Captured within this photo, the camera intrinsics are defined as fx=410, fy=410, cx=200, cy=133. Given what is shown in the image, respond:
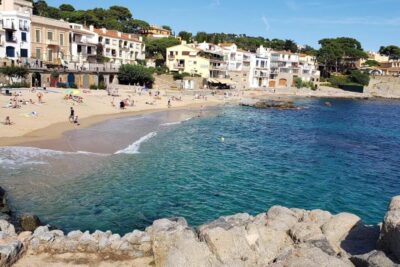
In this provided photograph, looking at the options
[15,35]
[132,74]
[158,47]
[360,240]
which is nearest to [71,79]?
[15,35]

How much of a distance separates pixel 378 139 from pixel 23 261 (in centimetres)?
4626

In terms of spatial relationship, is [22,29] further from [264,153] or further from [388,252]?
[388,252]

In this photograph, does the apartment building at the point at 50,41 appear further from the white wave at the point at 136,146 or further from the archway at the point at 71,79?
the white wave at the point at 136,146

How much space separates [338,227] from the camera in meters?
11.5

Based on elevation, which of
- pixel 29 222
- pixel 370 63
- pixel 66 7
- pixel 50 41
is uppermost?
pixel 66 7

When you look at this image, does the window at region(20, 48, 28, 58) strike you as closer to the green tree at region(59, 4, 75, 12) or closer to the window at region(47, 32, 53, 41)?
the window at region(47, 32, 53, 41)

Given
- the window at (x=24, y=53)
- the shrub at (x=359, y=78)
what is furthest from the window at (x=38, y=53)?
the shrub at (x=359, y=78)

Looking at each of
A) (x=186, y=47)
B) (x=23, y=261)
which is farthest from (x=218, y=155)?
(x=186, y=47)

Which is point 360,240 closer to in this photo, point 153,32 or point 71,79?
point 71,79

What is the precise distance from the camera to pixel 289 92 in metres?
115

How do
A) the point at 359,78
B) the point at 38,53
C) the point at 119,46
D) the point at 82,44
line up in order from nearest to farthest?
the point at 38,53 → the point at 82,44 → the point at 119,46 → the point at 359,78

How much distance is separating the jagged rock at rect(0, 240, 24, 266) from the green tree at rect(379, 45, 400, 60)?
19260 cm

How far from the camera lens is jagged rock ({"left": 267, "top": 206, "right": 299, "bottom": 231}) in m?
11.6

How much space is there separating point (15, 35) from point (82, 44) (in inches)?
618
